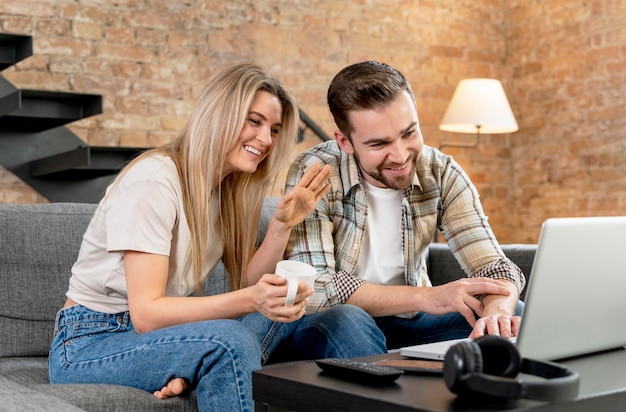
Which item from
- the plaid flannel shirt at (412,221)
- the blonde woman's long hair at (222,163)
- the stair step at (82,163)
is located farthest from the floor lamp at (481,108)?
the blonde woman's long hair at (222,163)

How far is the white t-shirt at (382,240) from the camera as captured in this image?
239 cm

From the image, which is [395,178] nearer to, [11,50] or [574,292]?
[574,292]

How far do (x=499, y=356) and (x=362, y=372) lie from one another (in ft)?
0.72

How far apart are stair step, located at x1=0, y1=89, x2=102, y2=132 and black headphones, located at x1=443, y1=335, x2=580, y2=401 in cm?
340

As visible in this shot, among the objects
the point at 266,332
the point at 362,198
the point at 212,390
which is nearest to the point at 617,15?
the point at 362,198

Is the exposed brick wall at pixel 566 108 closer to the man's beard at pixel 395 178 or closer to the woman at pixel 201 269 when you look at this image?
the man's beard at pixel 395 178

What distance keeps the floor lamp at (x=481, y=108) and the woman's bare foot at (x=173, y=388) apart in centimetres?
368

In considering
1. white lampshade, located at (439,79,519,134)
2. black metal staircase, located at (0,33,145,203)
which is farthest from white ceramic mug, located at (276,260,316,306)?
white lampshade, located at (439,79,519,134)

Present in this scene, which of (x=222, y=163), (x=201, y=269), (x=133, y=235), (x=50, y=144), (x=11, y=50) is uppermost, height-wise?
(x=11, y=50)

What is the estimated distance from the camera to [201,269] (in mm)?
2078

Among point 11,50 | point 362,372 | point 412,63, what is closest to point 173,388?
point 362,372

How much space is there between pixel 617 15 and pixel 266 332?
440 centimetres

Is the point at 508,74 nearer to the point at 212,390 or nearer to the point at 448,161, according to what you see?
the point at 448,161

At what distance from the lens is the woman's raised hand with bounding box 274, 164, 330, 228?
2119mm
